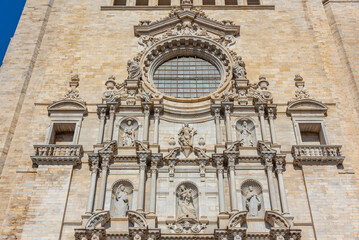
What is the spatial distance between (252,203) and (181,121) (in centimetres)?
414

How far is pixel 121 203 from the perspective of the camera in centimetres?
1516

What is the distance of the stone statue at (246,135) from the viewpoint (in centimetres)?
1677

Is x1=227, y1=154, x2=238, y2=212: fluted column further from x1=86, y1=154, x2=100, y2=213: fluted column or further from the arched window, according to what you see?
the arched window

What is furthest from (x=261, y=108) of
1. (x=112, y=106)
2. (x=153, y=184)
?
(x=112, y=106)

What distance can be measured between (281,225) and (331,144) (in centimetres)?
390

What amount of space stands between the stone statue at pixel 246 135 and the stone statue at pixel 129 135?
12.2 feet

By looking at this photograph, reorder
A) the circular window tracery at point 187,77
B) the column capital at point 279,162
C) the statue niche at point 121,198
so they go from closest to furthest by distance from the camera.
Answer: the statue niche at point 121,198, the column capital at point 279,162, the circular window tracery at point 187,77

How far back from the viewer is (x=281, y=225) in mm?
14164

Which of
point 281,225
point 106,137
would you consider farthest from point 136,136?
point 281,225

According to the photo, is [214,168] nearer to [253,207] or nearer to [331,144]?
[253,207]

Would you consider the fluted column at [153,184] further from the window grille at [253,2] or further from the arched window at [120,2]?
the window grille at [253,2]

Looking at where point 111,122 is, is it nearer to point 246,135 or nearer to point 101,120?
point 101,120

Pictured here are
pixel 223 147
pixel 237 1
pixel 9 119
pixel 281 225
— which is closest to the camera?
pixel 281 225

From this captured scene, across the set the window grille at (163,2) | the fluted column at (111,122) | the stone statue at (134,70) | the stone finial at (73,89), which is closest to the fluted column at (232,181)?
the fluted column at (111,122)
